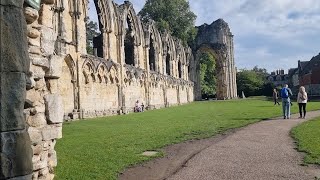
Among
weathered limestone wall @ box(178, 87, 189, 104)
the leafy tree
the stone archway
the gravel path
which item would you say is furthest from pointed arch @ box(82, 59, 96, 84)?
the leafy tree

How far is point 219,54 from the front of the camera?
5003 cm

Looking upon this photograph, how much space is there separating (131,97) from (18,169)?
77.7ft

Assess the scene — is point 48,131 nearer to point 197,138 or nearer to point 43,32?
point 43,32

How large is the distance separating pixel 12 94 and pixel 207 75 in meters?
61.2

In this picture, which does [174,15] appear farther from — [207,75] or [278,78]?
[278,78]

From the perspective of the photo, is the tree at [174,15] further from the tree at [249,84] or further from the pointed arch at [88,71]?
the pointed arch at [88,71]

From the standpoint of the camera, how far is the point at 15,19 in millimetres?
3344

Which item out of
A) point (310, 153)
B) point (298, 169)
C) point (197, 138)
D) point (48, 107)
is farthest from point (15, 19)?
point (197, 138)

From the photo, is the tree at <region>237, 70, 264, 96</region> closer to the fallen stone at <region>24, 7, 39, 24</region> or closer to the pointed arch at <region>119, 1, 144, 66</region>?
the pointed arch at <region>119, 1, 144, 66</region>

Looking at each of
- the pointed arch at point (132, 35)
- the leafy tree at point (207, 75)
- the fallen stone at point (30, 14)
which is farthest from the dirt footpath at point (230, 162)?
the leafy tree at point (207, 75)

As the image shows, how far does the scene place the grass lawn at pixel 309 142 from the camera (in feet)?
21.7

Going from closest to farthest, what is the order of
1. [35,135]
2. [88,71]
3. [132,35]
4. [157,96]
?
[35,135], [88,71], [132,35], [157,96]

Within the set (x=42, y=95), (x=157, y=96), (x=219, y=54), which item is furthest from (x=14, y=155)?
(x=219, y=54)

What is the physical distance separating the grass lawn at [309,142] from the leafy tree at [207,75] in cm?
4849
